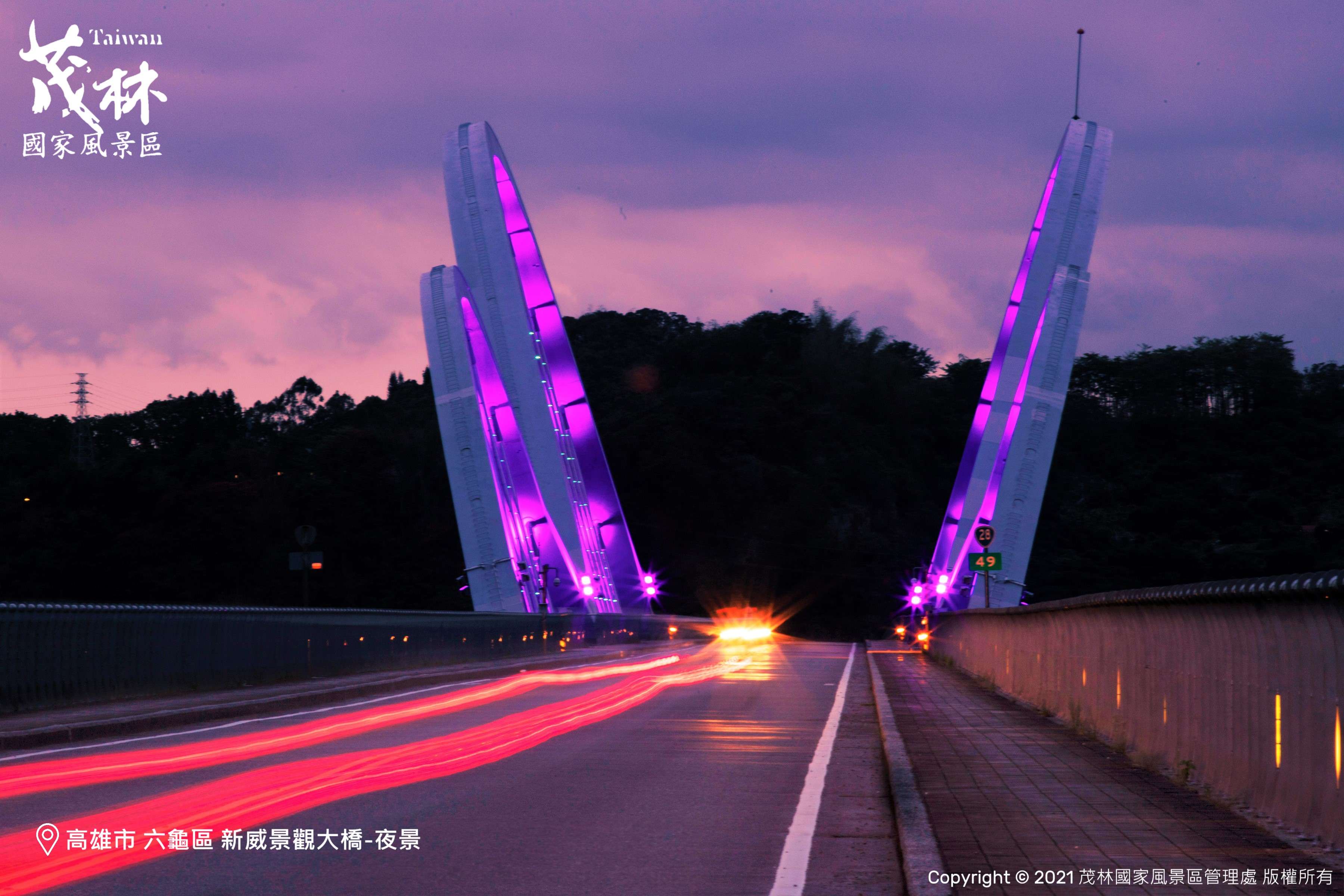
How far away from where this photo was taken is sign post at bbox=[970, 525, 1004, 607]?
1362 inches

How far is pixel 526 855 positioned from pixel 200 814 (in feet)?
8.37

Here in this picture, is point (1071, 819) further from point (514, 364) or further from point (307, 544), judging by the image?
point (514, 364)

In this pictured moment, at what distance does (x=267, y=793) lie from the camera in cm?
1026

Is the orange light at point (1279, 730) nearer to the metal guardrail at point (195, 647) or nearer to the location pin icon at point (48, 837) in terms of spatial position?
the location pin icon at point (48, 837)

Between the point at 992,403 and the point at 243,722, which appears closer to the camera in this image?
the point at 243,722

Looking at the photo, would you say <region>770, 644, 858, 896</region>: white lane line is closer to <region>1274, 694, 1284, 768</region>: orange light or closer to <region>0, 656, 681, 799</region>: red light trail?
<region>1274, 694, 1284, 768</region>: orange light

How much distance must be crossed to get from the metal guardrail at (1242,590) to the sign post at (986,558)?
823 inches

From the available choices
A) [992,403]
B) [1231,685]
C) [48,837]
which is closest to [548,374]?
[992,403]

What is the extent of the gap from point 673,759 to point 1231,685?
5252 mm

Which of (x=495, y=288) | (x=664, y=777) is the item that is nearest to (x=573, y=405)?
(x=495, y=288)

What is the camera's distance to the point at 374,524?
349 feet

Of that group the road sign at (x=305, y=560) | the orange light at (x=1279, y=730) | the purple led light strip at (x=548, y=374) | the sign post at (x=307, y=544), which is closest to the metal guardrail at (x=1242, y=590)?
the orange light at (x=1279, y=730)

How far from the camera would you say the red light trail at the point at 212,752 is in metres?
11.0

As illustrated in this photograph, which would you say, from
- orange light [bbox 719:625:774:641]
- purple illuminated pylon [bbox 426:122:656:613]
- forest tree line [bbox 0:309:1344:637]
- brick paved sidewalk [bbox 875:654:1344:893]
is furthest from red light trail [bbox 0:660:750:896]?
forest tree line [bbox 0:309:1344:637]
